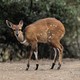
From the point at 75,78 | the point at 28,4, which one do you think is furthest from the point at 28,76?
the point at 28,4

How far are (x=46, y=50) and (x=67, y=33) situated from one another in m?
1.31

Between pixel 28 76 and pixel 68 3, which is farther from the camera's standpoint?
pixel 68 3

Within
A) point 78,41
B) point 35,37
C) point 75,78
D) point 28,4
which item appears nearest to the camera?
point 75,78

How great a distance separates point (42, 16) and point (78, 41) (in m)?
2.23

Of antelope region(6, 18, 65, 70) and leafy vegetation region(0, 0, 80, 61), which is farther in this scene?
leafy vegetation region(0, 0, 80, 61)

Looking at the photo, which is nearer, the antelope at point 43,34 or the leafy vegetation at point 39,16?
the antelope at point 43,34

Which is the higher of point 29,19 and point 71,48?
point 29,19

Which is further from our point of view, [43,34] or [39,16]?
[39,16]

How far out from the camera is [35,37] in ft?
49.4

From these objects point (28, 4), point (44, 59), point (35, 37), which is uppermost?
point (28, 4)

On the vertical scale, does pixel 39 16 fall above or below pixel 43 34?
above

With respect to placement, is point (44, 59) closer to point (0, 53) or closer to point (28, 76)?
point (0, 53)

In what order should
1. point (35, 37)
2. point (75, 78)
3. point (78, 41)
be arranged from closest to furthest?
point (75, 78) < point (35, 37) < point (78, 41)

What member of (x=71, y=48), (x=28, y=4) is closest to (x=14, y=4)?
(x=28, y=4)
